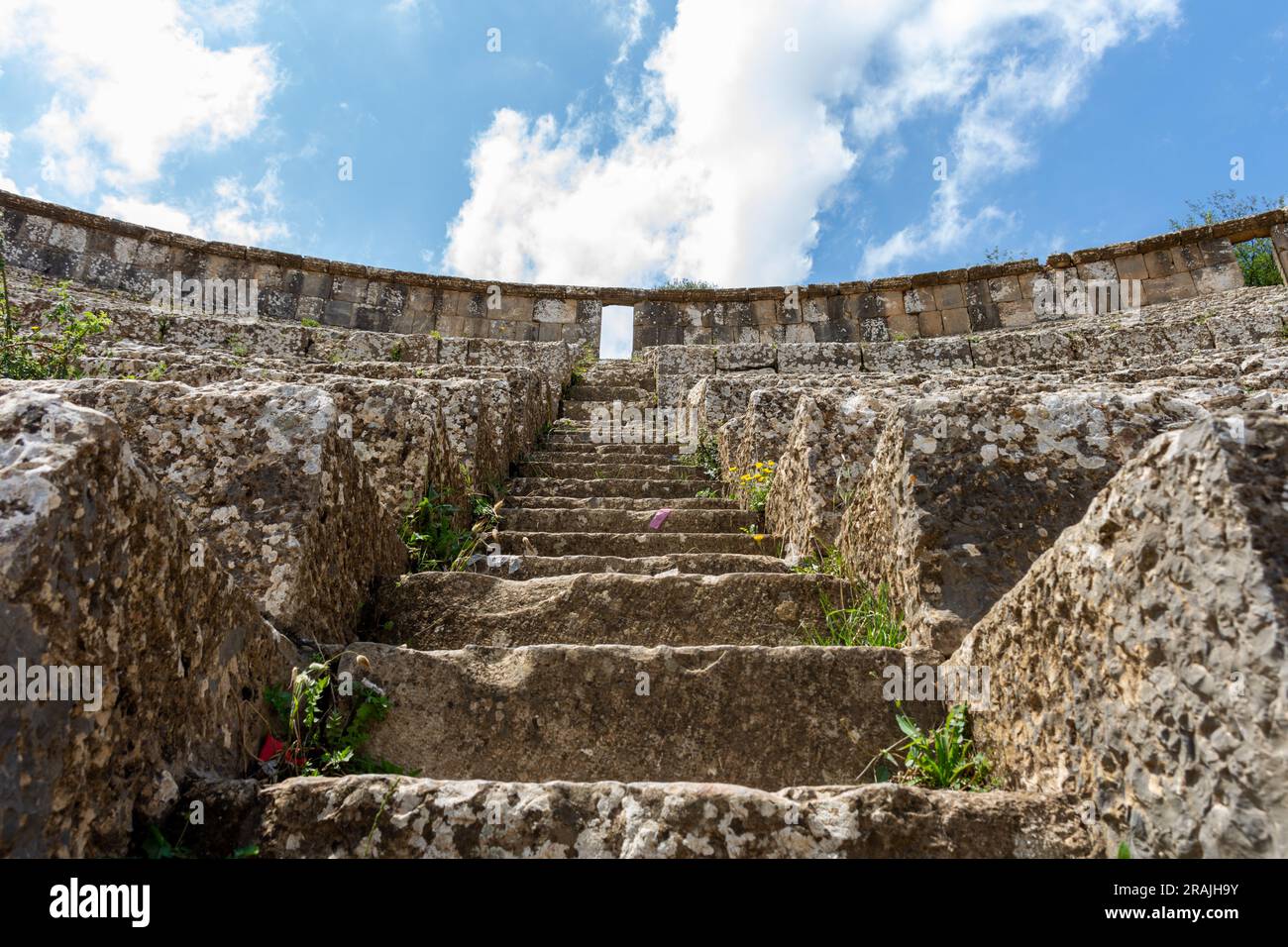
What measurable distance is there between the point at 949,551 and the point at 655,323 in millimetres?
10751

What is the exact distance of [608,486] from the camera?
17.0 feet

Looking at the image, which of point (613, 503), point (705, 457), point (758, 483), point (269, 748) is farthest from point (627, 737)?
point (705, 457)

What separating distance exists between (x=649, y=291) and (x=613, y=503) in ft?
28.4

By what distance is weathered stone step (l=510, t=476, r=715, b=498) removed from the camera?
511cm

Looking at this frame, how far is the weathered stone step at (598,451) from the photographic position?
6.04m

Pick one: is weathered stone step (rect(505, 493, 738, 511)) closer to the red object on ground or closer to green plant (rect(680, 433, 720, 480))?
green plant (rect(680, 433, 720, 480))

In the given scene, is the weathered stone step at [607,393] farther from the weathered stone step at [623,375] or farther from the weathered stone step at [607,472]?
the weathered stone step at [607,472]

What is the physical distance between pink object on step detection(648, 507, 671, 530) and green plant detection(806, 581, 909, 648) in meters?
1.56

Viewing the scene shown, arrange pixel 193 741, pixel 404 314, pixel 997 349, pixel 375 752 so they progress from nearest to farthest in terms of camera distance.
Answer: pixel 193 741
pixel 375 752
pixel 997 349
pixel 404 314
